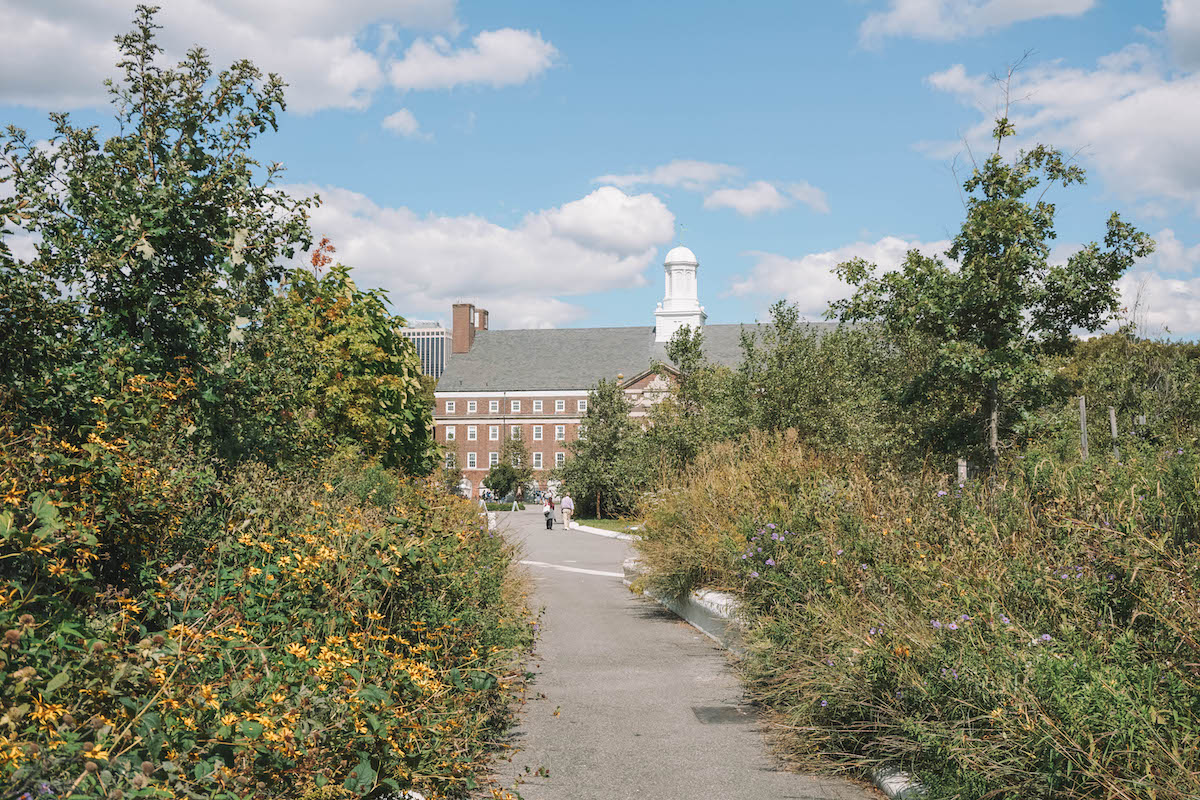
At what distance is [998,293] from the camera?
11.4 m

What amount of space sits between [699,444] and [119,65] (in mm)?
19820

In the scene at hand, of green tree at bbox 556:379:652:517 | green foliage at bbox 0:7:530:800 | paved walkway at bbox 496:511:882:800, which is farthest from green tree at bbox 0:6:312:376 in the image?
green tree at bbox 556:379:652:517

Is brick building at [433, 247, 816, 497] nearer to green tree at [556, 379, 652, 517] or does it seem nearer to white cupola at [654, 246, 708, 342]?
white cupola at [654, 246, 708, 342]

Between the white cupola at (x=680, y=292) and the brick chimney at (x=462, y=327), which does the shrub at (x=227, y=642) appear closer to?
the white cupola at (x=680, y=292)

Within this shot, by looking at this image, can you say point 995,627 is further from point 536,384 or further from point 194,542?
point 536,384

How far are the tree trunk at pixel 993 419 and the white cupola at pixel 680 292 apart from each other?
83.8 meters

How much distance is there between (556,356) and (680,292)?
15.1 meters

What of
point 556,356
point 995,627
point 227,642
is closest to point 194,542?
point 227,642

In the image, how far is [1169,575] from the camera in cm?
512

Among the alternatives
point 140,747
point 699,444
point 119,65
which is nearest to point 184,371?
point 119,65

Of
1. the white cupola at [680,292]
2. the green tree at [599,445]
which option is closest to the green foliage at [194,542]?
the green tree at [599,445]

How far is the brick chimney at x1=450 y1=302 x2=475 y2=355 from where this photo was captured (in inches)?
4158

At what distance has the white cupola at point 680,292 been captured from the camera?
95688mm

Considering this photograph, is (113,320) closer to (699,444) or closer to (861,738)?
(861,738)
